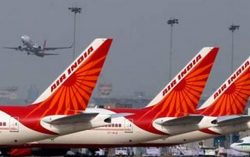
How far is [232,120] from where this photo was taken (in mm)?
67562

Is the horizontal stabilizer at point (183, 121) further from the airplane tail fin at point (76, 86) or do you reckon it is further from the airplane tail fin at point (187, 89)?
the airplane tail fin at point (76, 86)

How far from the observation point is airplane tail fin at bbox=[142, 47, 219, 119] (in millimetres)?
66750

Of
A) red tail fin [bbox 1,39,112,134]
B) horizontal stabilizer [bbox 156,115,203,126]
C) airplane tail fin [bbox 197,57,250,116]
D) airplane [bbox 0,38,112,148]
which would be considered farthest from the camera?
airplane tail fin [bbox 197,57,250,116]

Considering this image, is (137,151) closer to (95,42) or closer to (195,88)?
(195,88)

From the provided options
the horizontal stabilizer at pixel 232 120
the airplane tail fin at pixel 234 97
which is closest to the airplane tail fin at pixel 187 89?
the horizontal stabilizer at pixel 232 120

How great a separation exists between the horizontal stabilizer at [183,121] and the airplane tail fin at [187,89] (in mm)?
1668

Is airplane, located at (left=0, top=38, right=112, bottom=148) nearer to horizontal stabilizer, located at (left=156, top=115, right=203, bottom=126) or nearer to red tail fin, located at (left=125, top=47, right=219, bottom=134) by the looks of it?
horizontal stabilizer, located at (left=156, top=115, right=203, bottom=126)

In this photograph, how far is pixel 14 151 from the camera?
220 ft

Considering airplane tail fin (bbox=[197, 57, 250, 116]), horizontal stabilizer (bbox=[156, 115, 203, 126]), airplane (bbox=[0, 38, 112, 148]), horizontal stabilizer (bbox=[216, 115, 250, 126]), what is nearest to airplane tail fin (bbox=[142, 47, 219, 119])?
horizontal stabilizer (bbox=[156, 115, 203, 126])

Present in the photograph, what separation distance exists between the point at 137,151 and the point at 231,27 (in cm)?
2175

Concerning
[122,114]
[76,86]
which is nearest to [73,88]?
[76,86]

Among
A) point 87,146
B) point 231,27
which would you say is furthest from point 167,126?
point 231,27

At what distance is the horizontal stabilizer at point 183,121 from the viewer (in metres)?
62.8

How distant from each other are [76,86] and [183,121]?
940cm
